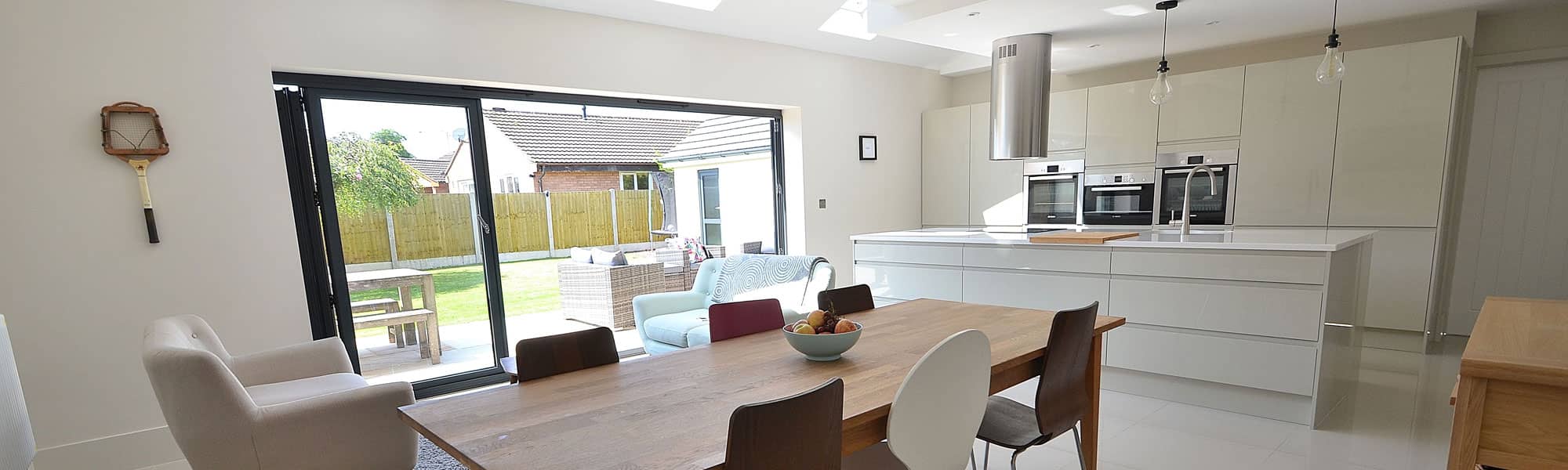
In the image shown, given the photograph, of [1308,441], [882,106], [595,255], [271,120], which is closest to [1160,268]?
[1308,441]

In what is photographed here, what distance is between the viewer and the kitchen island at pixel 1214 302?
280cm

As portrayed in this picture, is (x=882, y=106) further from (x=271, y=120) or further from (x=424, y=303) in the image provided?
(x=271, y=120)

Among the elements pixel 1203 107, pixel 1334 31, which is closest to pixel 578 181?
pixel 1334 31

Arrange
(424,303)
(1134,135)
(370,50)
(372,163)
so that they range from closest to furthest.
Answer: (370,50) < (372,163) < (424,303) < (1134,135)

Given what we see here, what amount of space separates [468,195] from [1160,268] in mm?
3752

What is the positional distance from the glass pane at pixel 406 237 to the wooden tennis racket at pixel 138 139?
0.64m

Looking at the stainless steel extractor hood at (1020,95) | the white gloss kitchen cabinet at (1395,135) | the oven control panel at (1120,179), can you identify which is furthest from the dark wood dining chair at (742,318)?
the white gloss kitchen cabinet at (1395,135)

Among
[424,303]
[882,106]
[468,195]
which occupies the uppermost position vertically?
[882,106]

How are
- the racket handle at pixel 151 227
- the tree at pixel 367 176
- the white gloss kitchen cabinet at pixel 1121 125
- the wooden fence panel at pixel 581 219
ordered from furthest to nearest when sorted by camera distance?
the white gloss kitchen cabinet at pixel 1121 125 → the wooden fence panel at pixel 581 219 → the tree at pixel 367 176 → the racket handle at pixel 151 227

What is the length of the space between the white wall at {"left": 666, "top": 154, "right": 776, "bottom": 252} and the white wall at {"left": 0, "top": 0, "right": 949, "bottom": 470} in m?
2.40

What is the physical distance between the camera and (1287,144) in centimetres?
424

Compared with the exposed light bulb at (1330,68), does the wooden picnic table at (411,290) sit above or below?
below

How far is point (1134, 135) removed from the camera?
190 inches

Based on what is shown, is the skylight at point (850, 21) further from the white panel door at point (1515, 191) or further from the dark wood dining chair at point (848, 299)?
the white panel door at point (1515, 191)
